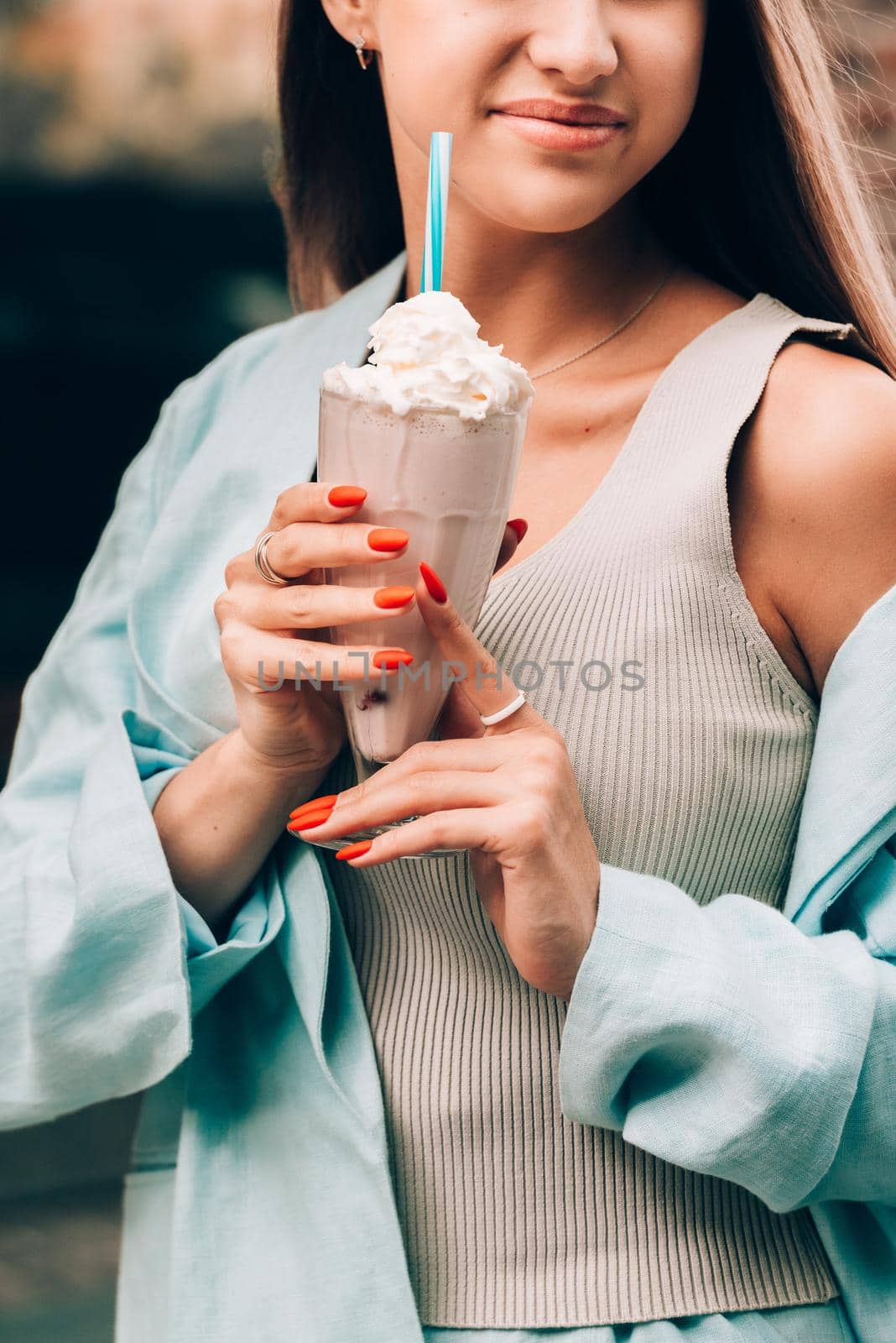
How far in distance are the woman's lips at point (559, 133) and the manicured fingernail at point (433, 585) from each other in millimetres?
362

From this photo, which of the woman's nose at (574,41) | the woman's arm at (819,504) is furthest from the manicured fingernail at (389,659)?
the woman's nose at (574,41)

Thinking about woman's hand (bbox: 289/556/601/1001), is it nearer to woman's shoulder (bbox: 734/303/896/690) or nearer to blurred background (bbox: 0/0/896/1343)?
woman's shoulder (bbox: 734/303/896/690)

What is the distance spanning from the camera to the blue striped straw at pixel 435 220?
862 millimetres

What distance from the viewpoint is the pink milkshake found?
821 mm

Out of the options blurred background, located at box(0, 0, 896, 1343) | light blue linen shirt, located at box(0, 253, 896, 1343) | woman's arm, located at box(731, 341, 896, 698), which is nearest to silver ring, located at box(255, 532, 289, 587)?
light blue linen shirt, located at box(0, 253, 896, 1343)

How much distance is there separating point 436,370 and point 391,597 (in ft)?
0.45

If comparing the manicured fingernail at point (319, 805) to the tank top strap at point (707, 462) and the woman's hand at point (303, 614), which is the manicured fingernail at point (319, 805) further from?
the tank top strap at point (707, 462)

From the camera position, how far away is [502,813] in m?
0.87

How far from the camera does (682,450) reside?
107cm

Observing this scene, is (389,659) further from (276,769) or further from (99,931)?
(99,931)

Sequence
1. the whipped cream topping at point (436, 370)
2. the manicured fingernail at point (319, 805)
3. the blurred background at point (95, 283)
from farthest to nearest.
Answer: the blurred background at point (95, 283) < the manicured fingernail at point (319, 805) < the whipped cream topping at point (436, 370)

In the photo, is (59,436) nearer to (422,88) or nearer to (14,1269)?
(14,1269)

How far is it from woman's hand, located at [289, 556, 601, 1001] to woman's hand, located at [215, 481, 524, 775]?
0.14 ft

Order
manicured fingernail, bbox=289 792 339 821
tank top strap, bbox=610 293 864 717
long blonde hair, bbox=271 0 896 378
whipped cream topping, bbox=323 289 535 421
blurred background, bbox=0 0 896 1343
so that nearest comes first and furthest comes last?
whipped cream topping, bbox=323 289 535 421
manicured fingernail, bbox=289 792 339 821
tank top strap, bbox=610 293 864 717
long blonde hair, bbox=271 0 896 378
blurred background, bbox=0 0 896 1343
